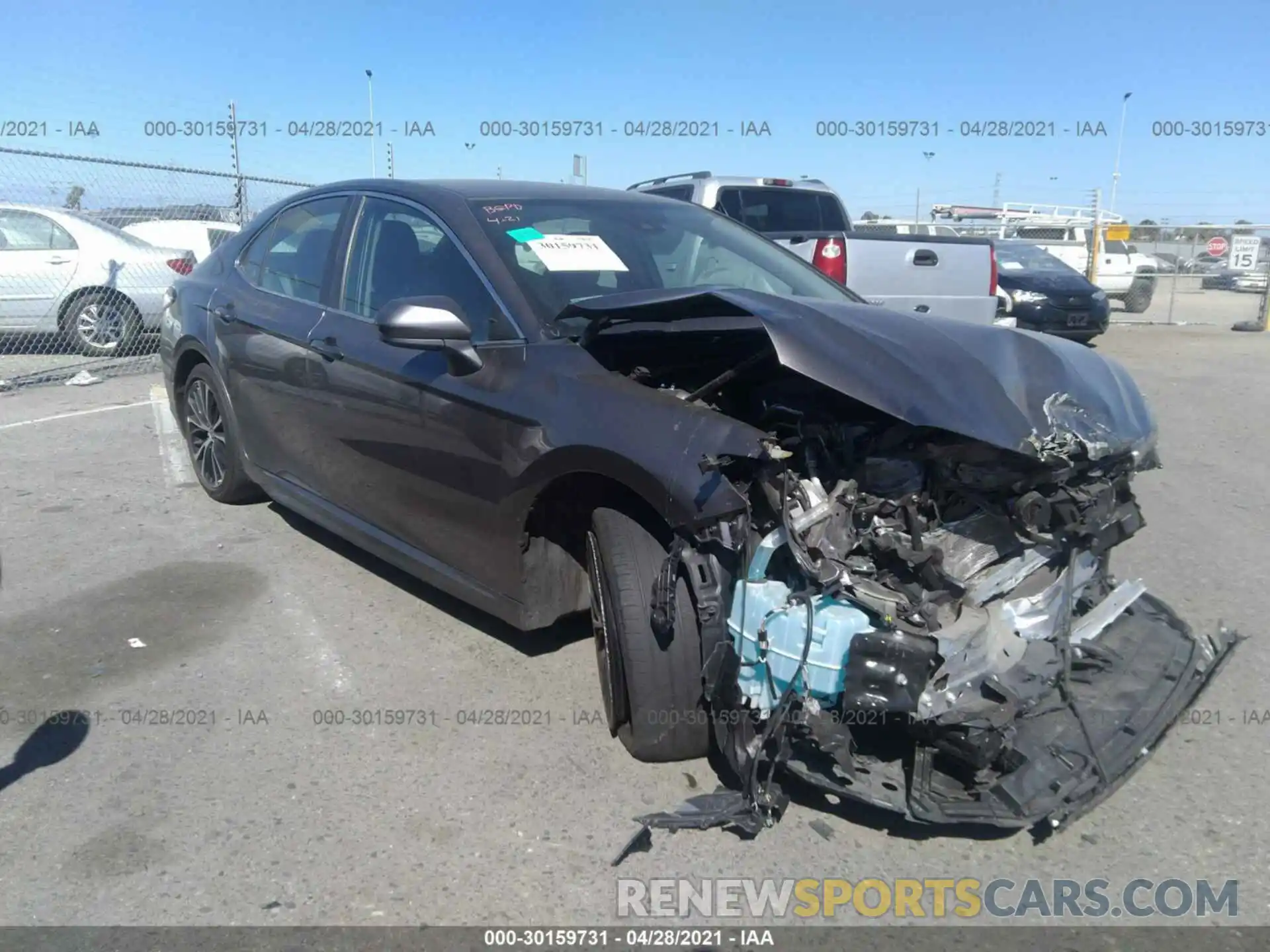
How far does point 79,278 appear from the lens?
436 inches

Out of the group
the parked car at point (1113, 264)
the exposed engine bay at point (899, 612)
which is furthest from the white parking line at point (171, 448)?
the parked car at point (1113, 264)

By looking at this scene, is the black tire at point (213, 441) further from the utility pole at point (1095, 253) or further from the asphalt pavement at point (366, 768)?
the utility pole at point (1095, 253)

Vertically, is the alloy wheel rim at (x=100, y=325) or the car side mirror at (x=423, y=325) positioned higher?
the car side mirror at (x=423, y=325)

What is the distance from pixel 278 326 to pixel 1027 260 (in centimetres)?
1374

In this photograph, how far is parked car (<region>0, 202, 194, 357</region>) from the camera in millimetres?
10883

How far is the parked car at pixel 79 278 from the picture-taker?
1088cm

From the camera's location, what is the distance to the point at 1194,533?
558 cm

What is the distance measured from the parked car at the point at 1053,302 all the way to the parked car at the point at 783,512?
12.1 metres

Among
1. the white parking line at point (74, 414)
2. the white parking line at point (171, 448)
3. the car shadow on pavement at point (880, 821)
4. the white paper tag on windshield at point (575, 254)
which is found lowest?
the car shadow on pavement at point (880, 821)

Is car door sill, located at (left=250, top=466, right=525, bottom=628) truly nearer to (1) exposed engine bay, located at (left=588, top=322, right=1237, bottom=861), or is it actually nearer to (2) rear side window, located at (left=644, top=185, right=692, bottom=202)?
(1) exposed engine bay, located at (left=588, top=322, right=1237, bottom=861)

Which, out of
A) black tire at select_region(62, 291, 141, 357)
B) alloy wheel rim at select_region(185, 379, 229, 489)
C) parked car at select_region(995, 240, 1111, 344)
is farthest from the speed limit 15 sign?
alloy wheel rim at select_region(185, 379, 229, 489)

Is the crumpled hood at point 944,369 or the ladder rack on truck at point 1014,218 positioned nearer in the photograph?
the crumpled hood at point 944,369

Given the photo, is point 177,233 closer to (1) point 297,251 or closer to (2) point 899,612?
(1) point 297,251

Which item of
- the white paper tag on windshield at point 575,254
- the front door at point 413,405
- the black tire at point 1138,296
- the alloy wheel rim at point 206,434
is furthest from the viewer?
the black tire at point 1138,296
